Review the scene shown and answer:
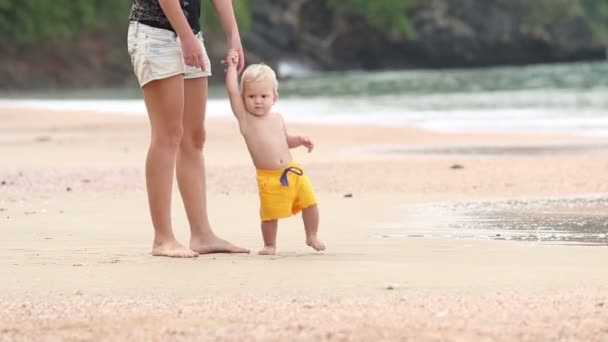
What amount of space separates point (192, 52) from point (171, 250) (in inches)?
33.4

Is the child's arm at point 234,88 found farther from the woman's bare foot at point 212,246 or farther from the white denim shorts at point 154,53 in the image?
the woman's bare foot at point 212,246

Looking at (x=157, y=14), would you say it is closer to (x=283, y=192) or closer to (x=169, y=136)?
(x=169, y=136)

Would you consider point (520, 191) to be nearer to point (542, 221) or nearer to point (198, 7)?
point (542, 221)

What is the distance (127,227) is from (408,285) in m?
2.79

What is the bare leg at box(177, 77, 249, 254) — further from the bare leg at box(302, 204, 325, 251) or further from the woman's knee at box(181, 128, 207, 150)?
the bare leg at box(302, 204, 325, 251)

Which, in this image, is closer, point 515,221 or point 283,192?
point 283,192

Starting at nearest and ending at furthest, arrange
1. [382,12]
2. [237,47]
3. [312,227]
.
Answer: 1. [312,227]
2. [237,47]
3. [382,12]

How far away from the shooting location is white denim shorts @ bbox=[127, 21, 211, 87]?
20.9ft

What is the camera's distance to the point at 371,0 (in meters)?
94.0

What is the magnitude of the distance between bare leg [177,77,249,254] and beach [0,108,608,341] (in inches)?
8.1

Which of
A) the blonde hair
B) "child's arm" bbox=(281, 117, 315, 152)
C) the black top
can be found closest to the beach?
"child's arm" bbox=(281, 117, 315, 152)

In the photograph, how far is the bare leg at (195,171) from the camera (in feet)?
21.7

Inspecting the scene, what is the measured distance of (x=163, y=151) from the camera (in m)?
6.54

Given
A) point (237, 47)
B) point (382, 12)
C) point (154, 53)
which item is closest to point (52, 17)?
point (382, 12)
